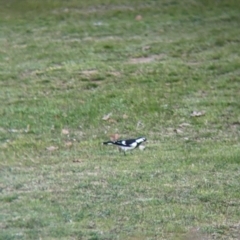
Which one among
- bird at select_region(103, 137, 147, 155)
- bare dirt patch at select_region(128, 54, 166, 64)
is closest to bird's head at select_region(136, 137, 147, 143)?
bird at select_region(103, 137, 147, 155)

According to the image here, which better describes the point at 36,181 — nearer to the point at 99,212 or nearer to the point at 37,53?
the point at 99,212

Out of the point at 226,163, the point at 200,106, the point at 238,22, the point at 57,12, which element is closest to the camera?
the point at 226,163

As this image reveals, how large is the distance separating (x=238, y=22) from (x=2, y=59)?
13.5 feet

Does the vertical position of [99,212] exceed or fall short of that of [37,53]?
it exceeds it

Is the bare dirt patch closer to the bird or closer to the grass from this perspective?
the grass

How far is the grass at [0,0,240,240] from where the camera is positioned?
7316mm

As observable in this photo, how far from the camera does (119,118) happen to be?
35.2 feet

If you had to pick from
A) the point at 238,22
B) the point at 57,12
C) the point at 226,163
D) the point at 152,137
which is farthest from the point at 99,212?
the point at 57,12

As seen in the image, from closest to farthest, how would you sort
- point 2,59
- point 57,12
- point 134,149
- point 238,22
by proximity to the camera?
point 134,149
point 2,59
point 238,22
point 57,12

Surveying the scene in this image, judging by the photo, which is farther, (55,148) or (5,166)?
(55,148)

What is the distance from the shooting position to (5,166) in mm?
9000

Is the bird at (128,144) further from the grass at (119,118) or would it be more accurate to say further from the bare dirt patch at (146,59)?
the bare dirt patch at (146,59)

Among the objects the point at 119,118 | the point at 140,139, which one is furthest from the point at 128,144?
the point at 119,118

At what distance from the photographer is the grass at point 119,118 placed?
24.0 feet
